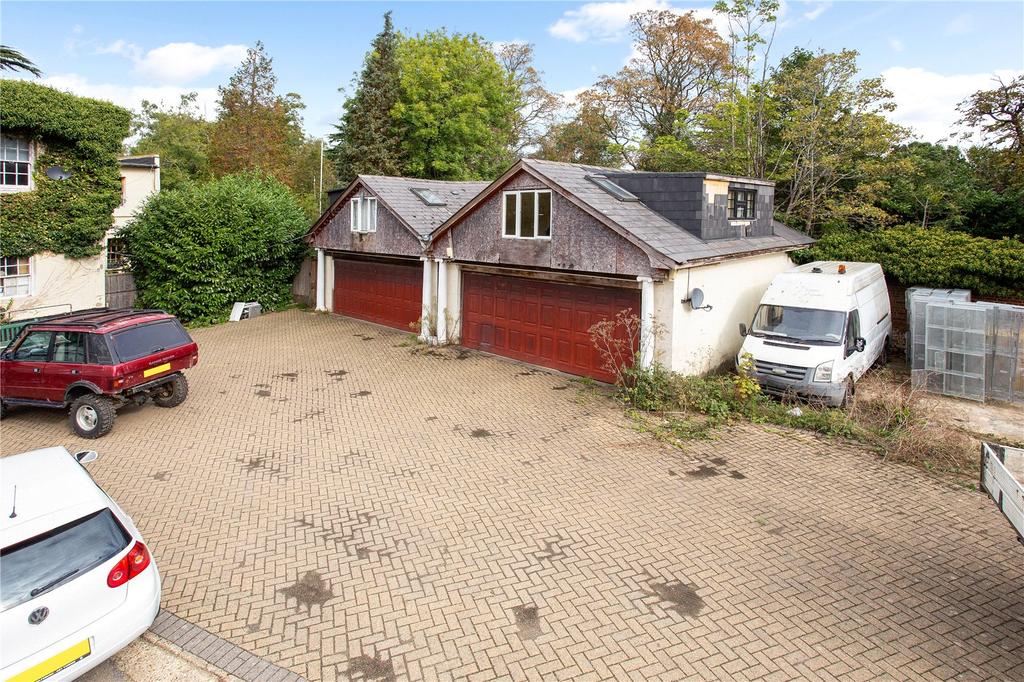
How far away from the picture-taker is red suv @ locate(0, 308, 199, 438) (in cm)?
1060

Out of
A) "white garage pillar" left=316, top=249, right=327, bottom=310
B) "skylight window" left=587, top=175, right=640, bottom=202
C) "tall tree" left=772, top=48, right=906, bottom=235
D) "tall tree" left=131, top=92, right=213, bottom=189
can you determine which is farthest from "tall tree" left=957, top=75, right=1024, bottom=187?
"tall tree" left=131, top=92, right=213, bottom=189

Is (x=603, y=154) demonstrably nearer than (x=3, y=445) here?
No

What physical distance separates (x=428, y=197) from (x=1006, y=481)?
702 inches

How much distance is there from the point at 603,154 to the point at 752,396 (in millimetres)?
27817

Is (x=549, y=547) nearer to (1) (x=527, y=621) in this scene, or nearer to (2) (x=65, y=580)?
(1) (x=527, y=621)

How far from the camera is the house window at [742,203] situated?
15992 mm

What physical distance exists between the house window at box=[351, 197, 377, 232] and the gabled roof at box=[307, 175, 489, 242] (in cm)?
42

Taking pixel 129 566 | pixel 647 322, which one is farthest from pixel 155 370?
pixel 647 322

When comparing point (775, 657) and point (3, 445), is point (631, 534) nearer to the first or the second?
point (775, 657)

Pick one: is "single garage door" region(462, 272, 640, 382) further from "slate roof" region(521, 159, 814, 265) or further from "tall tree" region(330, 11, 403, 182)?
"tall tree" region(330, 11, 403, 182)

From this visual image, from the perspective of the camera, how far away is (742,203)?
54.1ft

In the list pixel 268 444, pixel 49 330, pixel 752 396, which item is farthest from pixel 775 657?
pixel 49 330

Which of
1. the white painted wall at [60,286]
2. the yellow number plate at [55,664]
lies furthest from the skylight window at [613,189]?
the white painted wall at [60,286]

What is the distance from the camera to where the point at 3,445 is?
35.0ft
